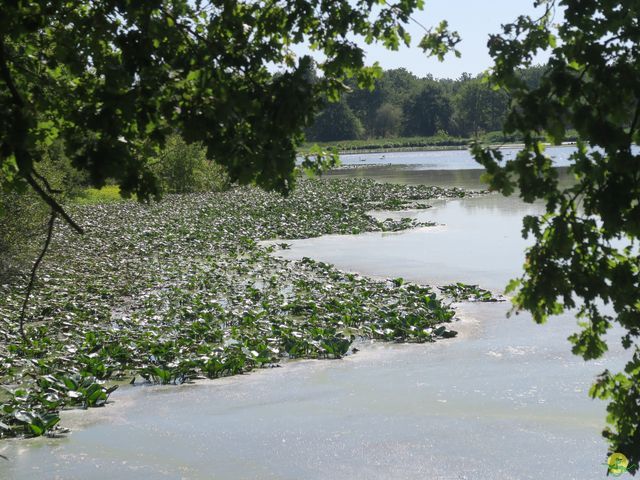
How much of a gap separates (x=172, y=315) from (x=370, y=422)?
5045 millimetres

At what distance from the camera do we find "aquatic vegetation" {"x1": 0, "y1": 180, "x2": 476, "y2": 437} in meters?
9.08

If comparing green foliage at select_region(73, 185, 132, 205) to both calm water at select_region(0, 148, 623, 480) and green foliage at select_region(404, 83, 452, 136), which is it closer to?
calm water at select_region(0, 148, 623, 480)

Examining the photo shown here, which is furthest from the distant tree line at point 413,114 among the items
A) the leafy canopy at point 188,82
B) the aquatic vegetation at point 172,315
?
the leafy canopy at point 188,82

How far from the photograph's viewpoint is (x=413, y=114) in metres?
131

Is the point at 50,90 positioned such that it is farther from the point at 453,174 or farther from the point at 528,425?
the point at 453,174

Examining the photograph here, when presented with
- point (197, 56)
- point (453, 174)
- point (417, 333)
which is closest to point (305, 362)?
point (417, 333)

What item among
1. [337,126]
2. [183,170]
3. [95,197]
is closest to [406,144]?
[337,126]

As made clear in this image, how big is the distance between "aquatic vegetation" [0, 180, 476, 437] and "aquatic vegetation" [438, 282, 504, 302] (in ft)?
1.23

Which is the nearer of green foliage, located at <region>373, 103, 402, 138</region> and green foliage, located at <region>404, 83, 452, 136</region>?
green foliage, located at <region>404, 83, 452, 136</region>

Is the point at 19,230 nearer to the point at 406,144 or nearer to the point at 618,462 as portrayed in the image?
the point at 618,462

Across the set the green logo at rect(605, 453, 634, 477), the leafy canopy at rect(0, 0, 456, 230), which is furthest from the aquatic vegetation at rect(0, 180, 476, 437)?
the green logo at rect(605, 453, 634, 477)

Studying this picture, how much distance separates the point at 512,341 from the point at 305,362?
2742mm

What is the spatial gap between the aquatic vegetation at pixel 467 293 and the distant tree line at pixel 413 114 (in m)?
94.7

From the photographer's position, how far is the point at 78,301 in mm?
13234
